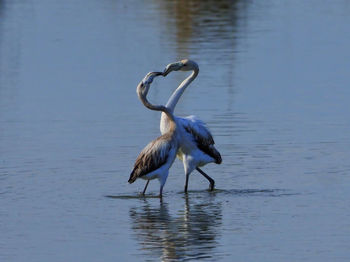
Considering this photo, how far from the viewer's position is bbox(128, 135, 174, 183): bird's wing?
1333 centimetres

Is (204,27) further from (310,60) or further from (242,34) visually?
(310,60)

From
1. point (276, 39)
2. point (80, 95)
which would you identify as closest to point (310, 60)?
point (276, 39)

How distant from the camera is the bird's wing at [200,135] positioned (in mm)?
13750

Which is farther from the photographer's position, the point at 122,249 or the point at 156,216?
the point at 156,216

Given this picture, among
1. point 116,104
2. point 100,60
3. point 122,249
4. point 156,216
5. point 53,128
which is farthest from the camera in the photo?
point 100,60

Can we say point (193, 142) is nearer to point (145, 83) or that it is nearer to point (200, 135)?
point (200, 135)

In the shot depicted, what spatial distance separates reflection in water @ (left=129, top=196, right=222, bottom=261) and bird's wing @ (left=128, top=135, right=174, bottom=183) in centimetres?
33

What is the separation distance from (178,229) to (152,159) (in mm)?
1747

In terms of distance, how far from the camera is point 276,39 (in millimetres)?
25516

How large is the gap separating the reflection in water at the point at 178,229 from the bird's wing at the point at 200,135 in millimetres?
824

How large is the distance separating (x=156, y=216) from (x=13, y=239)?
1693mm

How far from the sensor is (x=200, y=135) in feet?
45.1

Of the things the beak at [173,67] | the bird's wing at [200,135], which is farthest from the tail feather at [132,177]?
the beak at [173,67]

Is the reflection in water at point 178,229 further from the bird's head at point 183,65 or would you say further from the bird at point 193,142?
the bird's head at point 183,65
